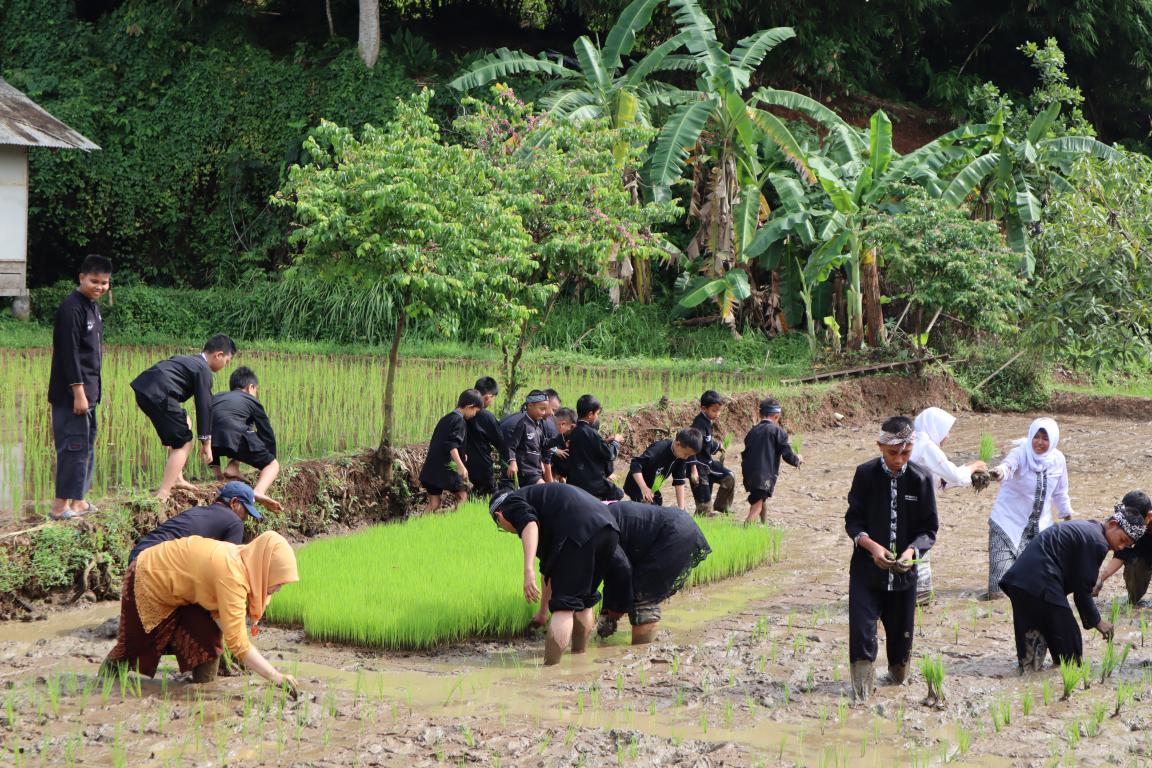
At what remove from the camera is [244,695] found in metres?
6.38

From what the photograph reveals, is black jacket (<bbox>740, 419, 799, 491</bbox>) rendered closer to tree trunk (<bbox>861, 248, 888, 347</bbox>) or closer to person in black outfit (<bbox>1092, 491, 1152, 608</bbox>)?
person in black outfit (<bbox>1092, 491, 1152, 608</bbox>)

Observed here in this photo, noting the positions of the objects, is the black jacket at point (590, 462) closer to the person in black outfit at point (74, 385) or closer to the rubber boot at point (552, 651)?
the rubber boot at point (552, 651)

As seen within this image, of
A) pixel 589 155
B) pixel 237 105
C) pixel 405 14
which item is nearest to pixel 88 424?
pixel 589 155

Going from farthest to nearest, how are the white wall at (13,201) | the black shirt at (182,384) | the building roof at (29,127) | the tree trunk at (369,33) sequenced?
the tree trunk at (369,33), the white wall at (13,201), the building roof at (29,127), the black shirt at (182,384)

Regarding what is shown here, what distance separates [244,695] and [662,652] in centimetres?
243

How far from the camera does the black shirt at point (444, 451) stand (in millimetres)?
10544

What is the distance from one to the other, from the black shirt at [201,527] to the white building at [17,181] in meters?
16.6

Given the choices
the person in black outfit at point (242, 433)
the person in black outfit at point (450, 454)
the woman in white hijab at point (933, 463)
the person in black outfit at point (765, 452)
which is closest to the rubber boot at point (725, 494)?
the person in black outfit at point (765, 452)

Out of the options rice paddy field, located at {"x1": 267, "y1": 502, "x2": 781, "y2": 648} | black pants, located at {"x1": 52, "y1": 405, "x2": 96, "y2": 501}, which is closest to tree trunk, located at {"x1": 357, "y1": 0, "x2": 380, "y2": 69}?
rice paddy field, located at {"x1": 267, "y1": 502, "x2": 781, "y2": 648}

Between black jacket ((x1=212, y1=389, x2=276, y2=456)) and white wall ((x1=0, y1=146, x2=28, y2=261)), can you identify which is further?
white wall ((x1=0, y1=146, x2=28, y2=261))

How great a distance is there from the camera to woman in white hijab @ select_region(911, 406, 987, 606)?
7770mm

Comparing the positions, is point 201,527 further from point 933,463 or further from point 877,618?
point 933,463

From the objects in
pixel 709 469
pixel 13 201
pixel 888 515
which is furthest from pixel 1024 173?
pixel 13 201

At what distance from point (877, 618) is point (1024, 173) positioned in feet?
56.6
